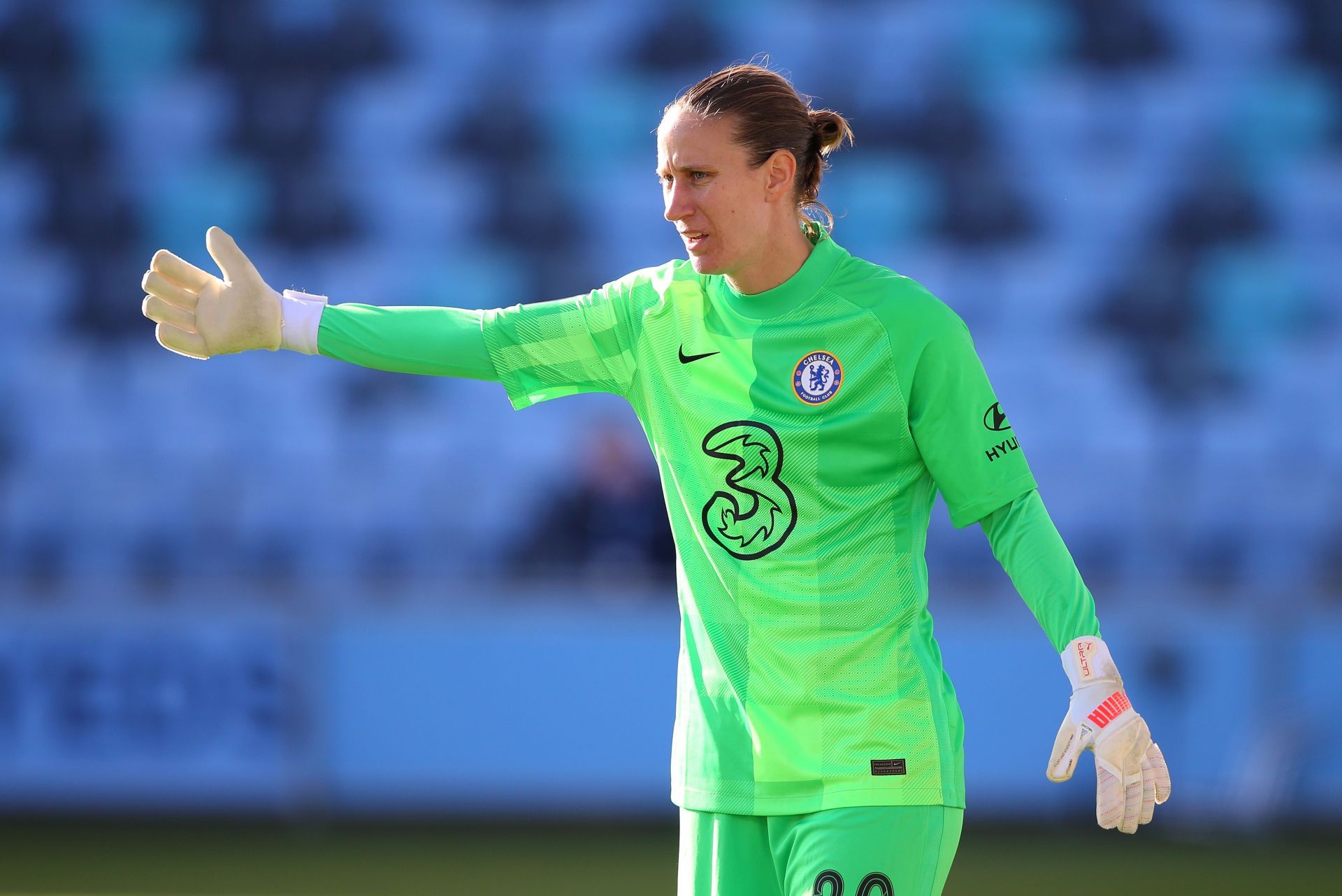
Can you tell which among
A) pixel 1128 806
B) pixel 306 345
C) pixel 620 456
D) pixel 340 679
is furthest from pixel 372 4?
pixel 1128 806

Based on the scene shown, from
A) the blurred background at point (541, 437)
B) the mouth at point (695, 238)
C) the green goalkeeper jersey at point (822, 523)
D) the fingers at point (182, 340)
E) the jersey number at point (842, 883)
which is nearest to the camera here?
the jersey number at point (842, 883)

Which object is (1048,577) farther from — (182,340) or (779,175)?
(182,340)

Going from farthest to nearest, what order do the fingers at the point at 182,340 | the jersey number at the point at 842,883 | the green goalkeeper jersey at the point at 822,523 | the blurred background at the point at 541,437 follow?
the blurred background at the point at 541,437 < the fingers at the point at 182,340 < the green goalkeeper jersey at the point at 822,523 < the jersey number at the point at 842,883

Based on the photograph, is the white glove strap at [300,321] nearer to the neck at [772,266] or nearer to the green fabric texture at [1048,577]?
the neck at [772,266]

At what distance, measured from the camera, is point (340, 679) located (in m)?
7.93

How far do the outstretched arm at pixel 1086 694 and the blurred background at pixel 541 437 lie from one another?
386 centimetres

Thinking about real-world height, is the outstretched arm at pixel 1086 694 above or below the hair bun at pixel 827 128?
below

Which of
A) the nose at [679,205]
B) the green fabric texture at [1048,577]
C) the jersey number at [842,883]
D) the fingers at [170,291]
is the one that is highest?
the nose at [679,205]

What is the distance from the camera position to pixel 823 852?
2814 mm

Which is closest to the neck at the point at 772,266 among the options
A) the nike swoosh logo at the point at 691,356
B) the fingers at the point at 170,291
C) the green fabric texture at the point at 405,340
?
the nike swoosh logo at the point at 691,356

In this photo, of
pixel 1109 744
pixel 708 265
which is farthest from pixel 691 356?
pixel 1109 744

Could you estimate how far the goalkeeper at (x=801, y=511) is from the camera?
287 centimetres

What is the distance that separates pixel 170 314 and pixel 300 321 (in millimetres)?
240

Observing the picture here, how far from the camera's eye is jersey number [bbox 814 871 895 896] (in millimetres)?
2777
